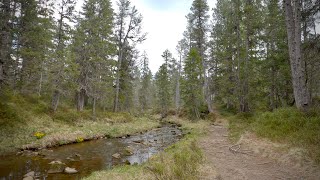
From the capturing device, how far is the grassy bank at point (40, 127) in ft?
43.7

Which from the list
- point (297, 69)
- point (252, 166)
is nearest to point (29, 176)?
point (252, 166)

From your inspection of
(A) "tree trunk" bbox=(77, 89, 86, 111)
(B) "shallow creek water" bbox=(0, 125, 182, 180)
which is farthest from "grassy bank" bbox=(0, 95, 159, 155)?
(A) "tree trunk" bbox=(77, 89, 86, 111)

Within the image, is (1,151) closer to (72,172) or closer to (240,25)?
(72,172)

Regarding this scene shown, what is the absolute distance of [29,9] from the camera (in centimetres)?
1739

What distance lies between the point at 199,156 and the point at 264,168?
8.31 ft

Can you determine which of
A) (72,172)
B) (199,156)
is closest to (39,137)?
(72,172)

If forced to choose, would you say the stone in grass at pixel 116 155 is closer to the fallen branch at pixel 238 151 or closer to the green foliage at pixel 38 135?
the green foliage at pixel 38 135

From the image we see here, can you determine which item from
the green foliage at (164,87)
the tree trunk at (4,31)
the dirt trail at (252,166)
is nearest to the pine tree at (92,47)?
the tree trunk at (4,31)

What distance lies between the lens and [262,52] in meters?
28.5

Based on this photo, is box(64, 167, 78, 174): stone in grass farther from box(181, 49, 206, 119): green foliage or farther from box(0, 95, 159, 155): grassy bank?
box(181, 49, 206, 119): green foliage

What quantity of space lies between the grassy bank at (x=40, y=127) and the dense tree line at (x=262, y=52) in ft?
36.0

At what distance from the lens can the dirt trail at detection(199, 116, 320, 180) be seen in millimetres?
6815

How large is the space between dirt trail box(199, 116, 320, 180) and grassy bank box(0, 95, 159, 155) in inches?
399

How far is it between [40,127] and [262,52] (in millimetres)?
26032
